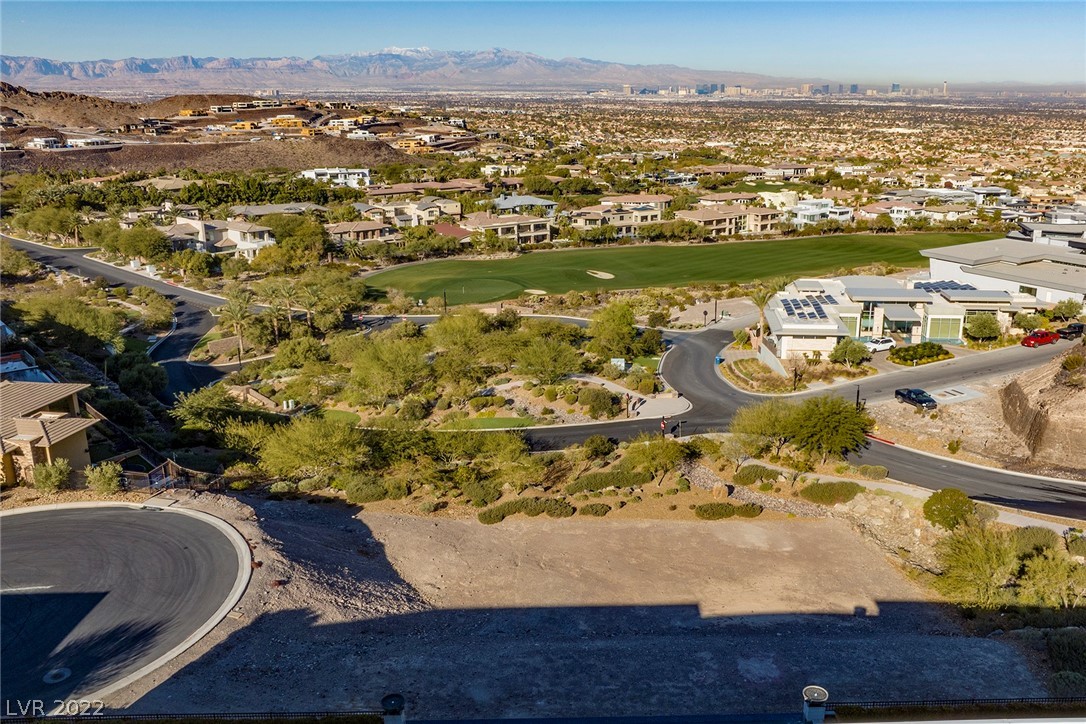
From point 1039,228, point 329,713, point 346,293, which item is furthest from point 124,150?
point 329,713

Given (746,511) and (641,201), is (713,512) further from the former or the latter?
(641,201)

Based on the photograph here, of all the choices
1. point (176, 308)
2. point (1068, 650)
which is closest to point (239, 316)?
point (176, 308)

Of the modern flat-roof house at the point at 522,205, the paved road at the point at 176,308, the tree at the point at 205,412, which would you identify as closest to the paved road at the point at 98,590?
the tree at the point at 205,412

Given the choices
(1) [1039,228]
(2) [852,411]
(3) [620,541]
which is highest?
(1) [1039,228]

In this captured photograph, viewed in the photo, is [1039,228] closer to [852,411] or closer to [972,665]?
[852,411]

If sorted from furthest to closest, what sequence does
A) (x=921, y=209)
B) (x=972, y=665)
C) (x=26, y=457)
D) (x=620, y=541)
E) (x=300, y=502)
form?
(x=921, y=209) → (x=300, y=502) → (x=620, y=541) → (x=26, y=457) → (x=972, y=665)

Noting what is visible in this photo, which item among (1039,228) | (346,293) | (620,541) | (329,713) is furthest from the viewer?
(1039,228)
